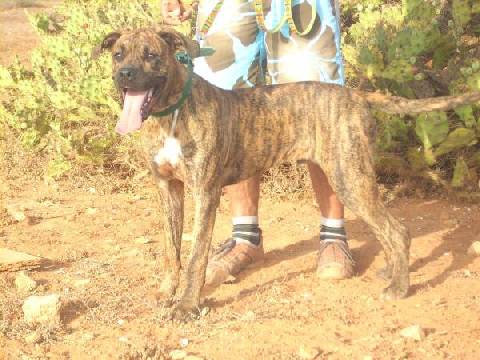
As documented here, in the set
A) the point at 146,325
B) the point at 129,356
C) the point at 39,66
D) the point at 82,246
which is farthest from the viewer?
the point at 39,66

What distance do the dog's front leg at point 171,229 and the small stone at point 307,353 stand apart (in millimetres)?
1003

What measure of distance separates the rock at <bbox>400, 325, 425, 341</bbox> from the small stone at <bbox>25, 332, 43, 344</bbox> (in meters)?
1.68

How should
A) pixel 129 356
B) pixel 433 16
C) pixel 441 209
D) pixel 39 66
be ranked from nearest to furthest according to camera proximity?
1. pixel 129 356
2. pixel 441 209
3. pixel 433 16
4. pixel 39 66

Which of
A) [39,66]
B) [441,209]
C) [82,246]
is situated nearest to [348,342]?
[82,246]

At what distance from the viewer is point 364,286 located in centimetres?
422

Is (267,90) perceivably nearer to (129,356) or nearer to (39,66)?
(129,356)

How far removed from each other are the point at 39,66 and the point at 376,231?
3962 millimetres

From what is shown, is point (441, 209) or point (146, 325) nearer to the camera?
point (146, 325)

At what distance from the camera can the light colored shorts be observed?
4391mm

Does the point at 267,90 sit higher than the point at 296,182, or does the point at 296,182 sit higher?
the point at 267,90

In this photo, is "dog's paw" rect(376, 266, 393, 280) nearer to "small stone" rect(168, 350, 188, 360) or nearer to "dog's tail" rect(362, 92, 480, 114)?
"dog's tail" rect(362, 92, 480, 114)

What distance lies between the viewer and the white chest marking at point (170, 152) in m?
3.72

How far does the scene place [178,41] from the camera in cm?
370

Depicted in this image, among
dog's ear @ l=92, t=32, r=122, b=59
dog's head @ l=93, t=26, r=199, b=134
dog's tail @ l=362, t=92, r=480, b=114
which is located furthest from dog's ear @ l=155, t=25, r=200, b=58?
dog's tail @ l=362, t=92, r=480, b=114
